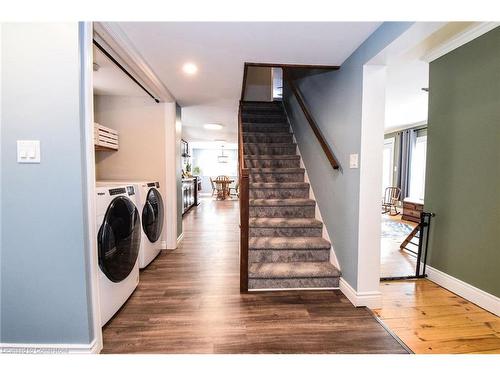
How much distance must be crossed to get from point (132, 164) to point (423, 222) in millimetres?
3609

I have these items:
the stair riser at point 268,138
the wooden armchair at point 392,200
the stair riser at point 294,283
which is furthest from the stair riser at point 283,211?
the wooden armchair at point 392,200

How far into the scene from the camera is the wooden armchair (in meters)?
6.25

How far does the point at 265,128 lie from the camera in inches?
163

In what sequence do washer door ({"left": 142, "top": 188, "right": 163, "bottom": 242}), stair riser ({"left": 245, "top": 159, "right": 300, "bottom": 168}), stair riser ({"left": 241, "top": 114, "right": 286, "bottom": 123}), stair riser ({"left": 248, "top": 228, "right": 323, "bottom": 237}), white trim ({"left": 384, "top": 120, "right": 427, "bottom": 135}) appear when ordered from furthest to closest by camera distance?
white trim ({"left": 384, "top": 120, "right": 427, "bottom": 135})
stair riser ({"left": 241, "top": 114, "right": 286, "bottom": 123})
stair riser ({"left": 245, "top": 159, "right": 300, "bottom": 168})
stair riser ({"left": 248, "top": 228, "right": 323, "bottom": 237})
washer door ({"left": 142, "top": 188, "right": 163, "bottom": 242})

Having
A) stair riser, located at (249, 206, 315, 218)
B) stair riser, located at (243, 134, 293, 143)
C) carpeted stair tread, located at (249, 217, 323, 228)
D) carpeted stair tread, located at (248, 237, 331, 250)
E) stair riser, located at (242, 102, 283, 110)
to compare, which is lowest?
carpeted stair tread, located at (248, 237, 331, 250)

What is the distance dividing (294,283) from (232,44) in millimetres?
2180

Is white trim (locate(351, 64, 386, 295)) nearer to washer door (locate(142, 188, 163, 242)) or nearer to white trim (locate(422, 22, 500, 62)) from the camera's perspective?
white trim (locate(422, 22, 500, 62))

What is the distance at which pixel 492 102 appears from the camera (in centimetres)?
188

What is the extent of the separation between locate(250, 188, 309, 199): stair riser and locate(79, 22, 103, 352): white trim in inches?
77.4

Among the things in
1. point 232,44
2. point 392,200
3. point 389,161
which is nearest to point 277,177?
point 232,44

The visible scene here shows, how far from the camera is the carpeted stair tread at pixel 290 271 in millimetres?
2193

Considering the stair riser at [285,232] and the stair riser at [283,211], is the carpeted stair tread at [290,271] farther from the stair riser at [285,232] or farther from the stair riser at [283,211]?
the stair riser at [283,211]

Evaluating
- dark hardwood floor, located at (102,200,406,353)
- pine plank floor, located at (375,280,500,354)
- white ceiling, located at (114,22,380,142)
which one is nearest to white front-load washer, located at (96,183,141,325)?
dark hardwood floor, located at (102,200,406,353)
